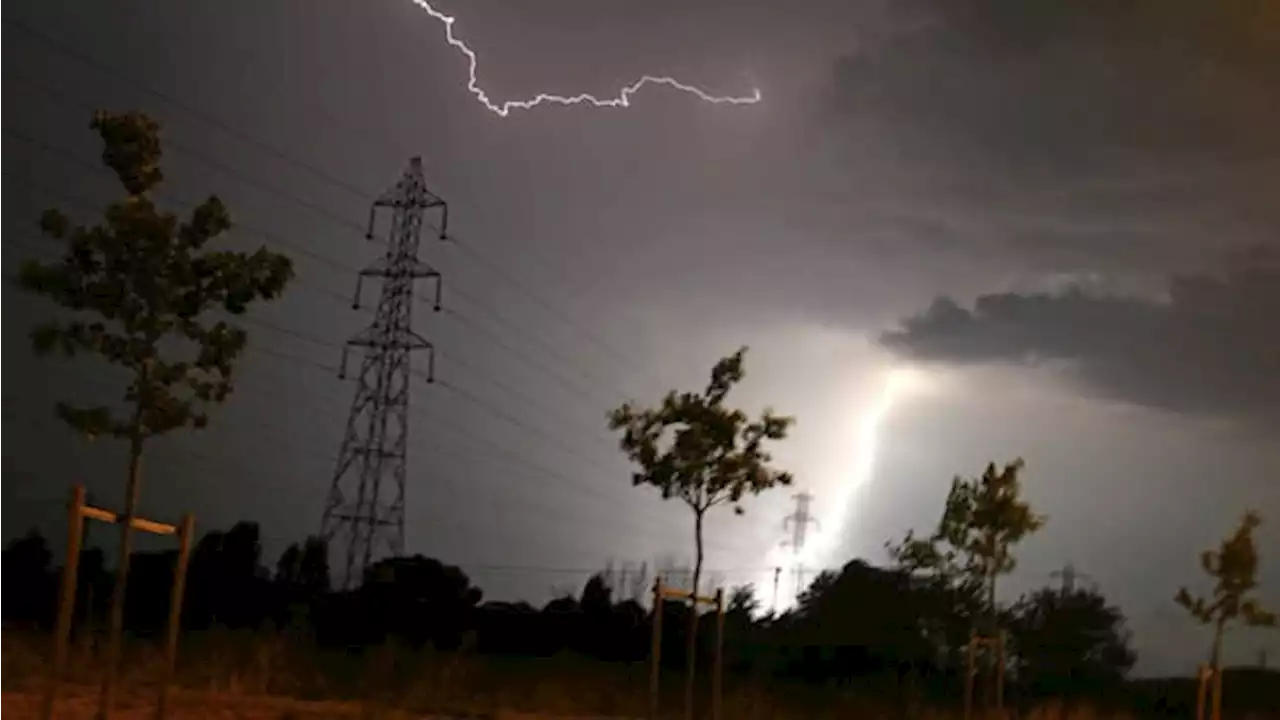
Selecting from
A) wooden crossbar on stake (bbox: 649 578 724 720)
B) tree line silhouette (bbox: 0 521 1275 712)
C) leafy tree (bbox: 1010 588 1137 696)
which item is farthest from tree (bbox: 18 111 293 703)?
leafy tree (bbox: 1010 588 1137 696)

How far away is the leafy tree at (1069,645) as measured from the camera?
161 ft

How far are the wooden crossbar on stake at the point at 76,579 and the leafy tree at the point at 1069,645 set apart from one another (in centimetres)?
3700

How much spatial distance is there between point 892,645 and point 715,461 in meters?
27.4

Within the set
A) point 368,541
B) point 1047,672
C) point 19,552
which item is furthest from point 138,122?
point 1047,672

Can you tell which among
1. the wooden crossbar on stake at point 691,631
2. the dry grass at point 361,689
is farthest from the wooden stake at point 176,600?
the wooden crossbar on stake at point 691,631

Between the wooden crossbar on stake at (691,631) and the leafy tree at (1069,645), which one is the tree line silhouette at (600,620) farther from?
the wooden crossbar on stake at (691,631)

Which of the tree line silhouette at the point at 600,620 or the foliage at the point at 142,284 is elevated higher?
the foliage at the point at 142,284

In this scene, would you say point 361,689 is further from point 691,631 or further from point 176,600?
point 176,600

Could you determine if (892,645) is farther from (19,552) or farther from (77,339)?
(77,339)

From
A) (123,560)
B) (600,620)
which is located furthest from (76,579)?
(600,620)

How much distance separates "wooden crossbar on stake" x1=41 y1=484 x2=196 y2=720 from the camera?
12078 mm

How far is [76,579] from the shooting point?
12602 mm

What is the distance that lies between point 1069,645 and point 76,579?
4955 centimetres

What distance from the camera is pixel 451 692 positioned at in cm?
2530
